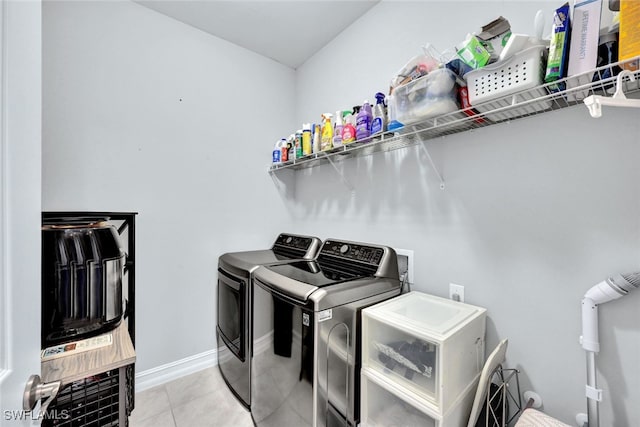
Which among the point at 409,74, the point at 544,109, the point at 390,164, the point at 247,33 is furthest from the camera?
the point at 247,33

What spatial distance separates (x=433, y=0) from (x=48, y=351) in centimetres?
243

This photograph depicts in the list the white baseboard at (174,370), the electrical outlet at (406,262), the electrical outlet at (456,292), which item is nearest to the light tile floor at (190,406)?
the white baseboard at (174,370)

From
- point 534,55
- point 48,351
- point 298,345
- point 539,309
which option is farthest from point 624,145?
point 48,351

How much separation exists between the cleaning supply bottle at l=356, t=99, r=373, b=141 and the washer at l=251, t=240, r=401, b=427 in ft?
2.27

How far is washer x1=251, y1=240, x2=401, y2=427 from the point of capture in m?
1.19

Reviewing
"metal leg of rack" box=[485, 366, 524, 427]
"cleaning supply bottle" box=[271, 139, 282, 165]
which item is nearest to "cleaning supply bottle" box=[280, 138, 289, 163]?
"cleaning supply bottle" box=[271, 139, 282, 165]

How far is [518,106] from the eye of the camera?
103cm

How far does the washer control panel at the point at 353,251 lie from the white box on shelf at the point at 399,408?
607mm

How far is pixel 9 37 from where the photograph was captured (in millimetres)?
524

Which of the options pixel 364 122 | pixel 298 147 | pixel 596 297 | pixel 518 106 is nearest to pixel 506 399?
pixel 596 297

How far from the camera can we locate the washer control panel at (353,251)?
62.9 inches

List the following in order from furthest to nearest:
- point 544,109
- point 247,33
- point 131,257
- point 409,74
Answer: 1. point 247,33
2. point 131,257
3. point 409,74
4. point 544,109

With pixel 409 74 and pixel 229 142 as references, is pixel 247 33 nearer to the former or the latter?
pixel 229 142

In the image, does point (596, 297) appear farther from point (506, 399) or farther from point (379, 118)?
Result: point (379, 118)
